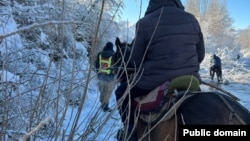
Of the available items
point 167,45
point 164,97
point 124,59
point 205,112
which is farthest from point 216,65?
point 124,59

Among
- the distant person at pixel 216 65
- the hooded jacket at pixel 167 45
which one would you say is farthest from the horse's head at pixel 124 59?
the distant person at pixel 216 65

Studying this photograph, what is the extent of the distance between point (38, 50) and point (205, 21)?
155 ft

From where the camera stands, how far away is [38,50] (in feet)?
23.7

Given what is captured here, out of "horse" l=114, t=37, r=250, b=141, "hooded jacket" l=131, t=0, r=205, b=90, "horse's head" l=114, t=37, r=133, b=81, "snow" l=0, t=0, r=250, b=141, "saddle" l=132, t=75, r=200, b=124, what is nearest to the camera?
"snow" l=0, t=0, r=250, b=141

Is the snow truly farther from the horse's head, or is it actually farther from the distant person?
the distant person

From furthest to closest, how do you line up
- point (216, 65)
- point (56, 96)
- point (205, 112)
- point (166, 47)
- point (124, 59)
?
point (216, 65), point (166, 47), point (205, 112), point (124, 59), point (56, 96)

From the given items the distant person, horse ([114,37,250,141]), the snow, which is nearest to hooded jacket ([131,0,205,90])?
the snow

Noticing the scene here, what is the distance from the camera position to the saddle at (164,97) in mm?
2854

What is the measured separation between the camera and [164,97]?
9.84 feet

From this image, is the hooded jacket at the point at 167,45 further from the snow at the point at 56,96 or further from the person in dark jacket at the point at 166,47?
the snow at the point at 56,96

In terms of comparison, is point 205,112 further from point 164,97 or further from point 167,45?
point 167,45

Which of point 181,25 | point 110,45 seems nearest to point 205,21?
point 110,45

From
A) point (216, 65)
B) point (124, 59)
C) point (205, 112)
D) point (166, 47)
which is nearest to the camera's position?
point (124, 59)

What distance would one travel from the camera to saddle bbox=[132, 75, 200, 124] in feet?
9.36
